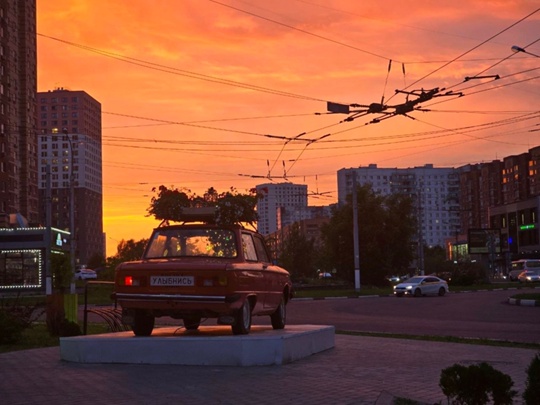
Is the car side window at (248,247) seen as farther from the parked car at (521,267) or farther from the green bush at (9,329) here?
the parked car at (521,267)

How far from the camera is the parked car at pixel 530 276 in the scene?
7950 cm

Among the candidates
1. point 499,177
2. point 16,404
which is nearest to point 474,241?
point 16,404

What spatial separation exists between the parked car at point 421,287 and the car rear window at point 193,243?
40.8m

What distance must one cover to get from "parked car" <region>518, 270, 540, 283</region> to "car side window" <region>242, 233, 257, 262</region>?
69.8 meters

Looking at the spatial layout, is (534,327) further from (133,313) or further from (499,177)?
(499,177)

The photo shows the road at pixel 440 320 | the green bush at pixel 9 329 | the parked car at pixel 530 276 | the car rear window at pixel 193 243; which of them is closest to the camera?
the car rear window at pixel 193 243

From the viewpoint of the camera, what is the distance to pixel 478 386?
687cm

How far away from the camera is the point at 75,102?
594ft

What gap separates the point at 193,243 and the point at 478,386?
23.6 ft

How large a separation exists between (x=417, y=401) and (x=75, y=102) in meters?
179

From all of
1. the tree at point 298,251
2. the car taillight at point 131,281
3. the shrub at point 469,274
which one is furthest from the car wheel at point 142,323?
the tree at point 298,251

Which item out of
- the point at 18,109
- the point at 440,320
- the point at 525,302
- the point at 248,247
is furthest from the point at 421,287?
the point at 18,109

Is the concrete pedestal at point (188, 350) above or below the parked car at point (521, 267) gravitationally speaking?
above

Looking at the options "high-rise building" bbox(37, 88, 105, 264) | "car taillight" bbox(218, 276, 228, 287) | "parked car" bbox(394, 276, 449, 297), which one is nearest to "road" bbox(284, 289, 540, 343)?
"car taillight" bbox(218, 276, 228, 287)
